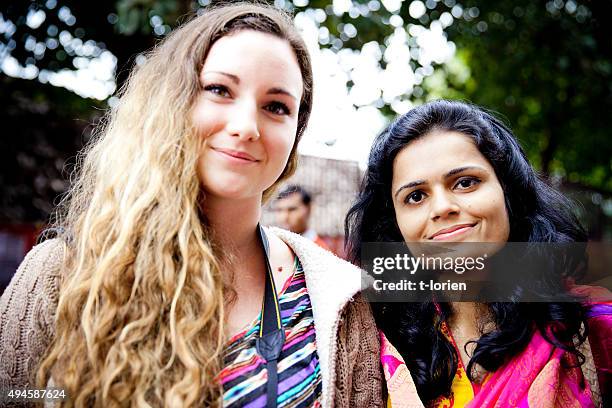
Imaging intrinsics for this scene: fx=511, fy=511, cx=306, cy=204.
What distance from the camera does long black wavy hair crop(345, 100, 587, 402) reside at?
1780 mm

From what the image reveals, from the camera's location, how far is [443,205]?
1.76 metres

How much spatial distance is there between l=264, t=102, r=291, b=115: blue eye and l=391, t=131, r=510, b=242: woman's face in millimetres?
524

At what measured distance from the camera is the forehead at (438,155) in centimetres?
184

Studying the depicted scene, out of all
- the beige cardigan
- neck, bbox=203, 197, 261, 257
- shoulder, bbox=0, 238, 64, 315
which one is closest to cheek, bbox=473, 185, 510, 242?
the beige cardigan

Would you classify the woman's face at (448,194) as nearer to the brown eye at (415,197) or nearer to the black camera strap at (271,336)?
the brown eye at (415,197)

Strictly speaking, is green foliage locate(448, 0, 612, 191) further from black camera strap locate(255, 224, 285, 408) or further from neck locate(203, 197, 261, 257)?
black camera strap locate(255, 224, 285, 408)

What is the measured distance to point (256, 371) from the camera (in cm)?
154

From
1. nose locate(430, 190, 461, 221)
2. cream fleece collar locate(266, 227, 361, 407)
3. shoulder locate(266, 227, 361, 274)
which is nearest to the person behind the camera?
cream fleece collar locate(266, 227, 361, 407)

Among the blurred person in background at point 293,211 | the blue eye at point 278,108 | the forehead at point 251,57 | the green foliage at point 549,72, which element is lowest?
the blue eye at point 278,108

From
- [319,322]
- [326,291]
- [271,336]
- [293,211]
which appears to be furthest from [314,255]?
[293,211]

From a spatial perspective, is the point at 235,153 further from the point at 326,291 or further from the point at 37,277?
the point at 37,277

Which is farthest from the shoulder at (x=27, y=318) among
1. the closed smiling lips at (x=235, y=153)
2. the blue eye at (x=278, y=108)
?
the blue eye at (x=278, y=108)

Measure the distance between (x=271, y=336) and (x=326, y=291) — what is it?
27cm

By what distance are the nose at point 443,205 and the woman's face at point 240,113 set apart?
22.7 inches
